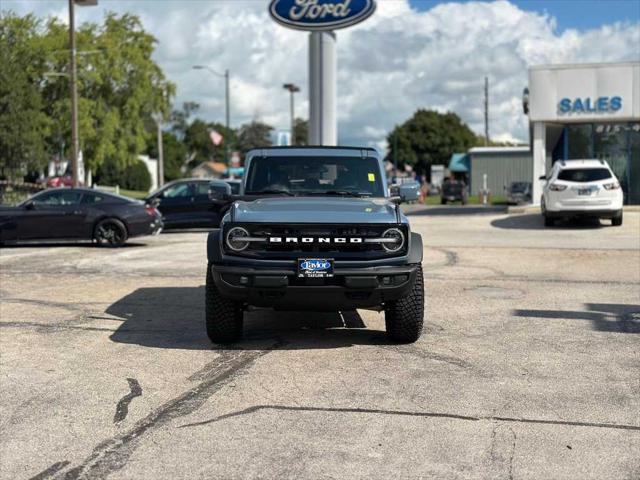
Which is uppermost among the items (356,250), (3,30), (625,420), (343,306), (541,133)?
(3,30)

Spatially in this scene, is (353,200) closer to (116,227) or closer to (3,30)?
(116,227)

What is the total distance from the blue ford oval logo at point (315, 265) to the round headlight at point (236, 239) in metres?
0.57

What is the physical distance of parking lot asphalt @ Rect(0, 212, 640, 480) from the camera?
14.8ft

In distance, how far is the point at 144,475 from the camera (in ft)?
13.9

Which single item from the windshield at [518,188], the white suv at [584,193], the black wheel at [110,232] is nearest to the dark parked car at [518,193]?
the windshield at [518,188]

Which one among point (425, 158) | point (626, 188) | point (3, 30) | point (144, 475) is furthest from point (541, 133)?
point (425, 158)

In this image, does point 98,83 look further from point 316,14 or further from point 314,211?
point 314,211

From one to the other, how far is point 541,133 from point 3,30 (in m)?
30.2

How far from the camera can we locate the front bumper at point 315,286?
6785 mm

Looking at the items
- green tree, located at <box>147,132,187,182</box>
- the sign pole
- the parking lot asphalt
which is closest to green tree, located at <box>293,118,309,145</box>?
green tree, located at <box>147,132,187,182</box>

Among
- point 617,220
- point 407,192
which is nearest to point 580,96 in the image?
point 617,220

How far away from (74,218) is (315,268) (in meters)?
12.2

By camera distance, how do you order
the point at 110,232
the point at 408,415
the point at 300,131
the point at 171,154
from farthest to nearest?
the point at 300,131, the point at 171,154, the point at 110,232, the point at 408,415

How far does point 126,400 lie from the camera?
570cm
